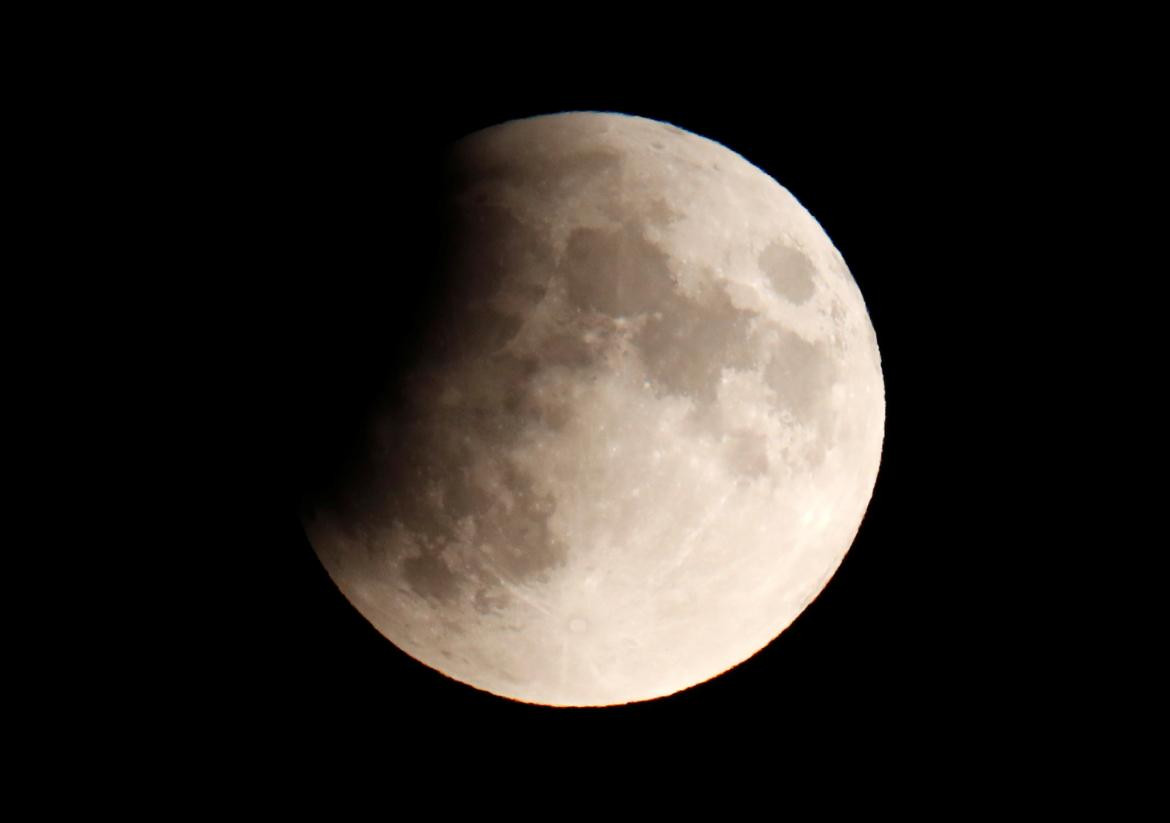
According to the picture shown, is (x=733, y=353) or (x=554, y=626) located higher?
(x=733, y=353)

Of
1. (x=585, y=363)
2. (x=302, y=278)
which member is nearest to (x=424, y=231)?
(x=302, y=278)

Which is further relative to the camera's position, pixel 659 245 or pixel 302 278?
pixel 302 278

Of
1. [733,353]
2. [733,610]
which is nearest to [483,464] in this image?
[733,353]

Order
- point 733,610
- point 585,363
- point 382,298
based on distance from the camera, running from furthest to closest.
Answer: point 733,610
point 382,298
point 585,363

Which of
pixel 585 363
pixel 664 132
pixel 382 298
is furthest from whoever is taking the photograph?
pixel 664 132


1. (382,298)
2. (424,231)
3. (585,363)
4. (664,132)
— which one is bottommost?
(585,363)

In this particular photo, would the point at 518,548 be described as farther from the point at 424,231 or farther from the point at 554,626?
the point at 424,231

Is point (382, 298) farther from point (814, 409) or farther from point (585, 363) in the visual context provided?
point (814, 409)
